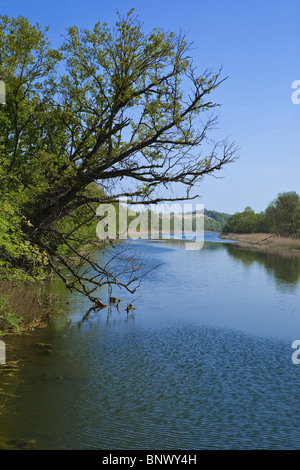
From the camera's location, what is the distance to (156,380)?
14242 mm

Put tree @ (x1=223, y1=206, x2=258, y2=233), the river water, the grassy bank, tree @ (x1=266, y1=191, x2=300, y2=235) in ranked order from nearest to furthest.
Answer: the river water
the grassy bank
tree @ (x1=266, y1=191, x2=300, y2=235)
tree @ (x1=223, y1=206, x2=258, y2=233)

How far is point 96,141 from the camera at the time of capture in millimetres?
18469

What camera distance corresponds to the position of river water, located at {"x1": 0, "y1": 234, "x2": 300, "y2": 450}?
10.5 meters

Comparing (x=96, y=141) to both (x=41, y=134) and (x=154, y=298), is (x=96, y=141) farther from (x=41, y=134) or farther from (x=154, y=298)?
(x=154, y=298)

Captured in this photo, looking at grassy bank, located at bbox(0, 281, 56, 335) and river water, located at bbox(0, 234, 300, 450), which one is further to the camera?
grassy bank, located at bbox(0, 281, 56, 335)

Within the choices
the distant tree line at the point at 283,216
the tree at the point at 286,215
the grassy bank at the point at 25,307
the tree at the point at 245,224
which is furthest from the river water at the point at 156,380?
the tree at the point at 245,224

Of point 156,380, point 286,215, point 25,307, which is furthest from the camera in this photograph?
point 286,215

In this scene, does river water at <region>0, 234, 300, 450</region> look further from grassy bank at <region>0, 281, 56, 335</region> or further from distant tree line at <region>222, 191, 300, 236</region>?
distant tree line at <region>222, 191, 300, 236</region>

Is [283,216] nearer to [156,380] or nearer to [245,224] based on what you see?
[245,224]

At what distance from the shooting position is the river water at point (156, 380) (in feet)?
34.6

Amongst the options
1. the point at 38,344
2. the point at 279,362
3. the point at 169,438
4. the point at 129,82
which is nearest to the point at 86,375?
the point at 38,344

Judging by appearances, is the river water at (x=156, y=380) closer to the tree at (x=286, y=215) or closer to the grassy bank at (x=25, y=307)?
the grassy bank at (x=25, y=307)

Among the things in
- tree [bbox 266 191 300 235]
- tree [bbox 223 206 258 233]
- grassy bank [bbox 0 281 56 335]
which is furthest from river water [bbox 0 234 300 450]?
Result: tree [bbox 223 206 258 233]

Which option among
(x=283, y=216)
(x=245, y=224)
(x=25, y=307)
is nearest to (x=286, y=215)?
(x=283, y=216)
